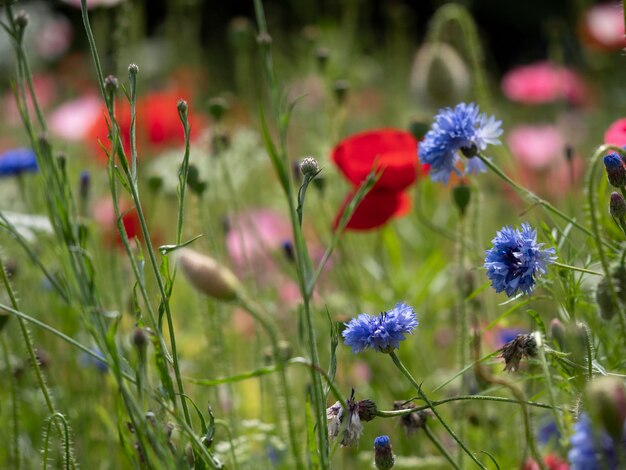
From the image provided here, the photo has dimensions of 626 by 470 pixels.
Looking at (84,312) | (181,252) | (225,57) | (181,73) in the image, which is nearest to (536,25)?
(225,57)

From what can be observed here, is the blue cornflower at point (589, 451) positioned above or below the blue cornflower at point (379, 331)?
below

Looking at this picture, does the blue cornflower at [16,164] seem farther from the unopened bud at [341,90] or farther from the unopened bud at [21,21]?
the unopened bud at [21,21]

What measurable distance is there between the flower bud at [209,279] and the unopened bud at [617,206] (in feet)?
1.23

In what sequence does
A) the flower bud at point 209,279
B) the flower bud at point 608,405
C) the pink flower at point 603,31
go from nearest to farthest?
1. the flower bud at point 608,405
2. the flower bud at point 209,279
3. the pink flower at point 603,31

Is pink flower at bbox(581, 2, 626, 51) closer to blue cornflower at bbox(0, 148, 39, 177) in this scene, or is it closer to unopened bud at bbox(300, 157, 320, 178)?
blue cornflower at bbox(0, 148, 39, 177)

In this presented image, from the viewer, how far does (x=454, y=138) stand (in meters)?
0.75

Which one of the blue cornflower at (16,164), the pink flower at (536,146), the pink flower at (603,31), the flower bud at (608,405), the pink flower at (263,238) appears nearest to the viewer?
the flower bud at (608,405)

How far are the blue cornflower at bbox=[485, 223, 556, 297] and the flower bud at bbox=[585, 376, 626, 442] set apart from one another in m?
0.18

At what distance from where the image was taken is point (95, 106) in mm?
2324

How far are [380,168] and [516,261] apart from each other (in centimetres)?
48

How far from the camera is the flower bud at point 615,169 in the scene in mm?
667

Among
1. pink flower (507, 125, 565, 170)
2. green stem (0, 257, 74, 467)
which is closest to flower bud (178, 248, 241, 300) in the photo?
green stem (0, 257, 74, 467)

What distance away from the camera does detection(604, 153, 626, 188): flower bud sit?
0.67 meters

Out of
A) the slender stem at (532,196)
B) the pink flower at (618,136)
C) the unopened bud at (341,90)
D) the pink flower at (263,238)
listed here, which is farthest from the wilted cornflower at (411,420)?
the pink flower at (263,238)
